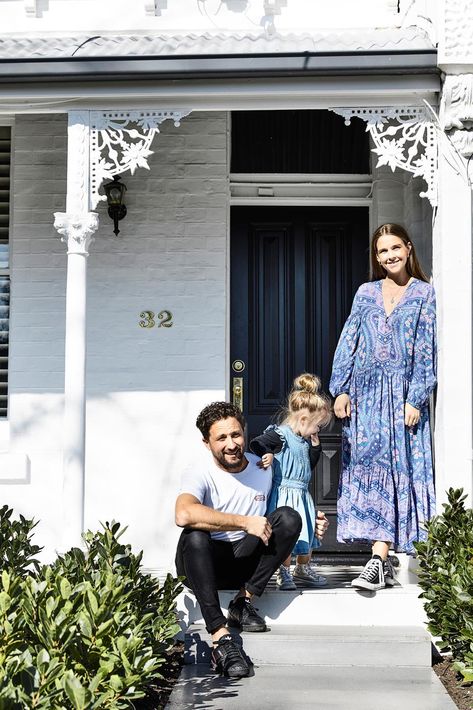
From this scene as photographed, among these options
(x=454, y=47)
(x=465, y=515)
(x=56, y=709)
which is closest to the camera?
(x=56, y=709)

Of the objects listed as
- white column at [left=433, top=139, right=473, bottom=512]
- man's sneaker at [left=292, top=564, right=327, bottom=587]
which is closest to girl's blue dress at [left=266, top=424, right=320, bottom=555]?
man's sneaker at [left=292, top=564, right=327, bottom=587]

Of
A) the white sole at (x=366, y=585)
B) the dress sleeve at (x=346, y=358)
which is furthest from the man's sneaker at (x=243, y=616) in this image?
the dress sleeve at (x=346, y=358)

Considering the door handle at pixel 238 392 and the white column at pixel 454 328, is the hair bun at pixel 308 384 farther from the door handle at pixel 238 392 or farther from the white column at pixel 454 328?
the door handle at pixel 238 392

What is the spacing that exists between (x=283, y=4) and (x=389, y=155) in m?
2.23

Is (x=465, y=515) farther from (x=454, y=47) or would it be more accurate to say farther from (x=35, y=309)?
(x=35, y=309)

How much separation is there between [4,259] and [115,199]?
101 centimetres

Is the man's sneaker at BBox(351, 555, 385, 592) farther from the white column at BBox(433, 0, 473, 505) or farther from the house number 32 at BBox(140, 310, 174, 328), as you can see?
the house number 32 at BBox(140, 310, 174, 328)

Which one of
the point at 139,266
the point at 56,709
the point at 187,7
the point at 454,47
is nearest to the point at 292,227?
the point at 139,266

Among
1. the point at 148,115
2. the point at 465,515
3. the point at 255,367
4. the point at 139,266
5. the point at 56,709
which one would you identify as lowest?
the point at 56,709

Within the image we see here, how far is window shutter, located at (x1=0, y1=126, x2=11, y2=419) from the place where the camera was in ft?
25.7

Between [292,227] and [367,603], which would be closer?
[367,603]

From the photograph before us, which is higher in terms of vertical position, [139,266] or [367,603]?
[139,266]

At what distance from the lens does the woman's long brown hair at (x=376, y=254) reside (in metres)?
6.24

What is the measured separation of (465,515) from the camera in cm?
562
